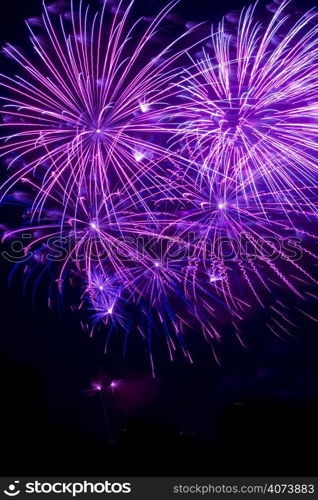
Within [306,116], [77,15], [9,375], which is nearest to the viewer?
[306,116]

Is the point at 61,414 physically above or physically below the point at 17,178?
below

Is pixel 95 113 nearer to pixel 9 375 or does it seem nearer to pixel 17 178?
pixel 17 178

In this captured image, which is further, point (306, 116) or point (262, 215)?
point (262, 215)

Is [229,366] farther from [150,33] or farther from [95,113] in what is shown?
[150,33]

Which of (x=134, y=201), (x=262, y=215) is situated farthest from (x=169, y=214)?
(x=262, y=215)

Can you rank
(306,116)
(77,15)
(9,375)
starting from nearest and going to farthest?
(306,116), (77,15), (9,375)

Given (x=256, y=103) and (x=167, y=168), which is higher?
(x=256, y=103)

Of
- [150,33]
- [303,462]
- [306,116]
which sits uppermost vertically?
[150,33]

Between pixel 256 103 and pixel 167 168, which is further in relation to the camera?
pixel 167 168
